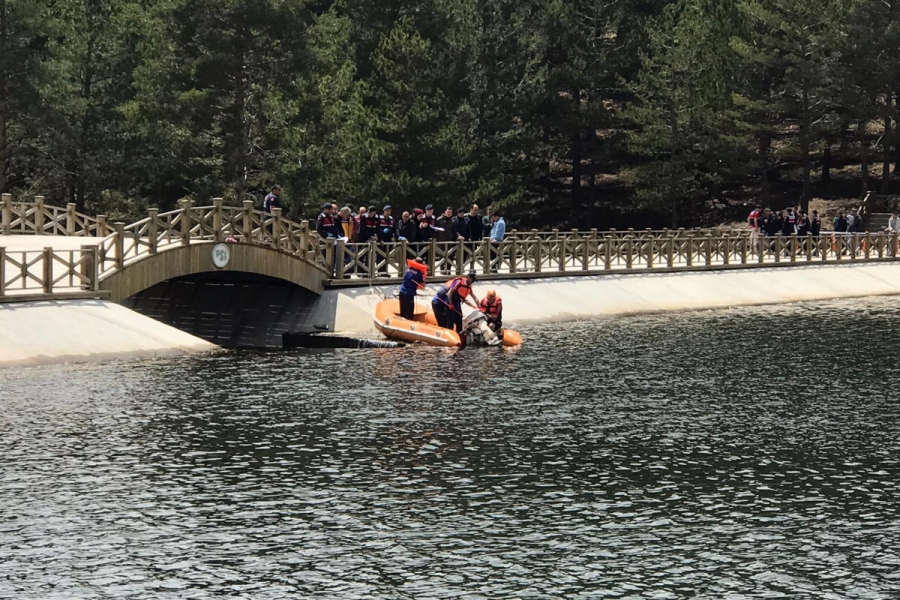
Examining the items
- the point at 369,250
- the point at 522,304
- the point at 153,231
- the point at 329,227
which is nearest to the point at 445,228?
the point at 522,304

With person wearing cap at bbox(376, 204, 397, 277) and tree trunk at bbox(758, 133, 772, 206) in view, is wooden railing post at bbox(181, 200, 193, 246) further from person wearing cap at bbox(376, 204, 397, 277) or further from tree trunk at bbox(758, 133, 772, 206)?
tree trunk at bbox(758, 133, 772, 206)

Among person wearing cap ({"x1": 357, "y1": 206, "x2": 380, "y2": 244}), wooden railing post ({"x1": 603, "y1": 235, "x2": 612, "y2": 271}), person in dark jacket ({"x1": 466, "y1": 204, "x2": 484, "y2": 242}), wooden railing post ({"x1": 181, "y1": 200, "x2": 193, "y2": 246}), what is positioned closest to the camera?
wooden railing post ({"x1": 181, "y1": 200, "x2": 193, "y2": 246})

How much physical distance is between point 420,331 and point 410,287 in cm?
144

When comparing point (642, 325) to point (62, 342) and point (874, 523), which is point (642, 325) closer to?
point (62, 342)

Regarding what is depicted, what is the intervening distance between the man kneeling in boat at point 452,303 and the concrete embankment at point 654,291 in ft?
11.6

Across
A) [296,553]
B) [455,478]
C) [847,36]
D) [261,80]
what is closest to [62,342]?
[455,478]

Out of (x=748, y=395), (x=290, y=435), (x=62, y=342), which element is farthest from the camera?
(x=62, y=342)

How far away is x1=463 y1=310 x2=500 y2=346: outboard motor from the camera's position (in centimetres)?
3694

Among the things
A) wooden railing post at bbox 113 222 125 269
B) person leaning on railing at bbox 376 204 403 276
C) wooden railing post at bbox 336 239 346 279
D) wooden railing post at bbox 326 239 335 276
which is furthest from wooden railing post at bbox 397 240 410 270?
wooden railing post at bbox 113 222 125 269

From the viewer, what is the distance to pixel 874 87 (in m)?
77.6

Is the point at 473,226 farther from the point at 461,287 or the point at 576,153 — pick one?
the point at 576,153

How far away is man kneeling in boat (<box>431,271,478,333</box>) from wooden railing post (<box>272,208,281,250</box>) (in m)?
5.23

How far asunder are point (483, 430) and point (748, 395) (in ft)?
23.0

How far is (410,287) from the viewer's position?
1512 inches
